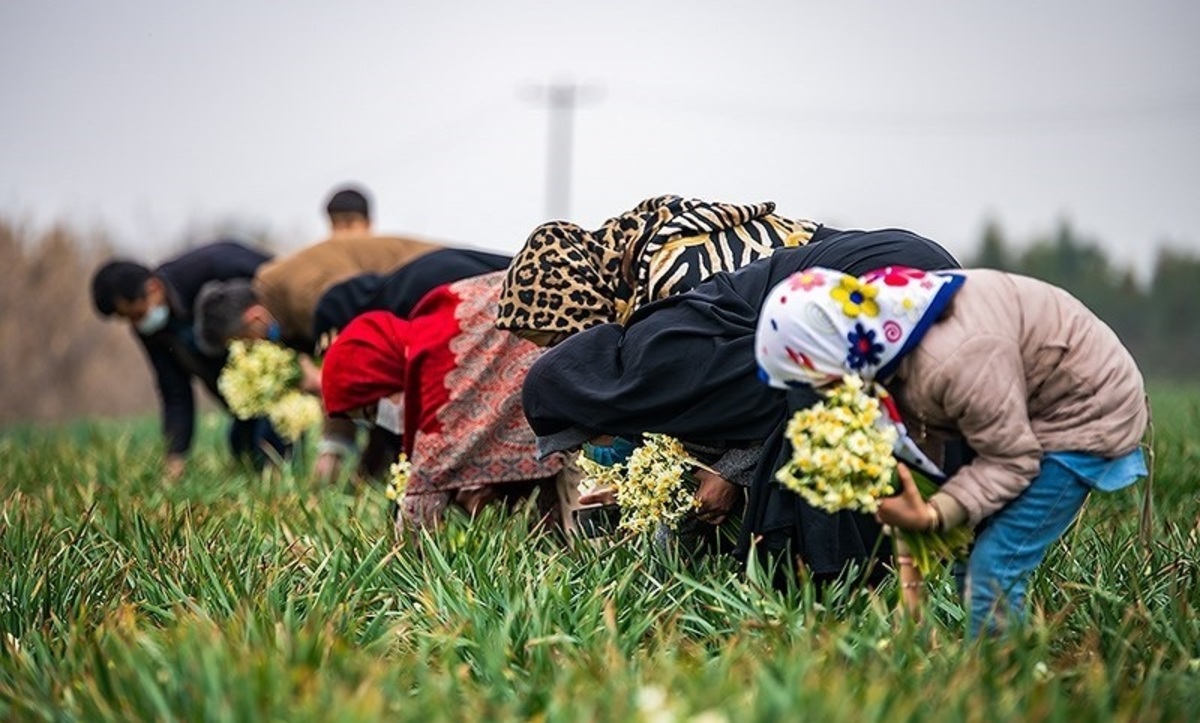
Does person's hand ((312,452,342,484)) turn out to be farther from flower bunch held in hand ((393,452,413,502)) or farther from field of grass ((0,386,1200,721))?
flower bunch held in hand ((393,452,413,502))

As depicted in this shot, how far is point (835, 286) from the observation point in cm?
346

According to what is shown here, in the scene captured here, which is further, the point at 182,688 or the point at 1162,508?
the point at 1162,508

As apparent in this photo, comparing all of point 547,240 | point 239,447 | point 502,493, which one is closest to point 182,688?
point 547,240

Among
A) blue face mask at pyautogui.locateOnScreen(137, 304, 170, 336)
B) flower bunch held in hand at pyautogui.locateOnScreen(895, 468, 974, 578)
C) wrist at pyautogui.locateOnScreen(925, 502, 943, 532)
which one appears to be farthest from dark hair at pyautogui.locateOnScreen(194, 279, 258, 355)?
wrist at pyautogui.locateOnScreen(925, 502, 943, 532)

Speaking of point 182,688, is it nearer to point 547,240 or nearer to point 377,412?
point 547,240

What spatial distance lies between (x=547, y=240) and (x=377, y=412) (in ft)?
4.57

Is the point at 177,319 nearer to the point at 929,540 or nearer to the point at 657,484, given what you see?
the point at 657,484

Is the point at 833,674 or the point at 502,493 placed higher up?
the point at 833,674

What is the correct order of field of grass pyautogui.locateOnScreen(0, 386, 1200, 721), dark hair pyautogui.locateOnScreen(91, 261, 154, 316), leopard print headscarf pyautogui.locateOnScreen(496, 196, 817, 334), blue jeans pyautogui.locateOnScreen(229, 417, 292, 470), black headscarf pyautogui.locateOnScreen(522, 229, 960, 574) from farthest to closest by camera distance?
blue jeans pyautogui.locateOnScreen(229, 417, 292, 470) < dark hair pyautogui.locateOnScreen(91, 261, 154, 316) < leopard print headscarf pyautogui.locateOnScreen(496, 196, 817, 334) < black headscarf pyautogui.locateOnScreen(522, 229, 960, 574) < field of grass pyautogui.locateOnScreen(0, 386, 1200, 721)

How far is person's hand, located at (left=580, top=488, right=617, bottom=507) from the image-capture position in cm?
488

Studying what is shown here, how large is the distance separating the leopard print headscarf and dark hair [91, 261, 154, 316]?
171 inches

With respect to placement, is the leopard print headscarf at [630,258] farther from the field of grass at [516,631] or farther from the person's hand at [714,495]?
the field of grass at [516,631]

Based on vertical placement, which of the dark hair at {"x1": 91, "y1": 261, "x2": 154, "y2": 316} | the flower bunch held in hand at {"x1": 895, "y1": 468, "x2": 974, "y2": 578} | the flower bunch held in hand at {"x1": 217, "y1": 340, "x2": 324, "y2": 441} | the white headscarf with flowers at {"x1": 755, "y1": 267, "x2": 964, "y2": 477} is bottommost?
the flower bunch held in hand at {"x1": 217, "y1": 340, "x2": 324, "y2": 441}

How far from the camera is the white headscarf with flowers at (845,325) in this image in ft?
11.3
